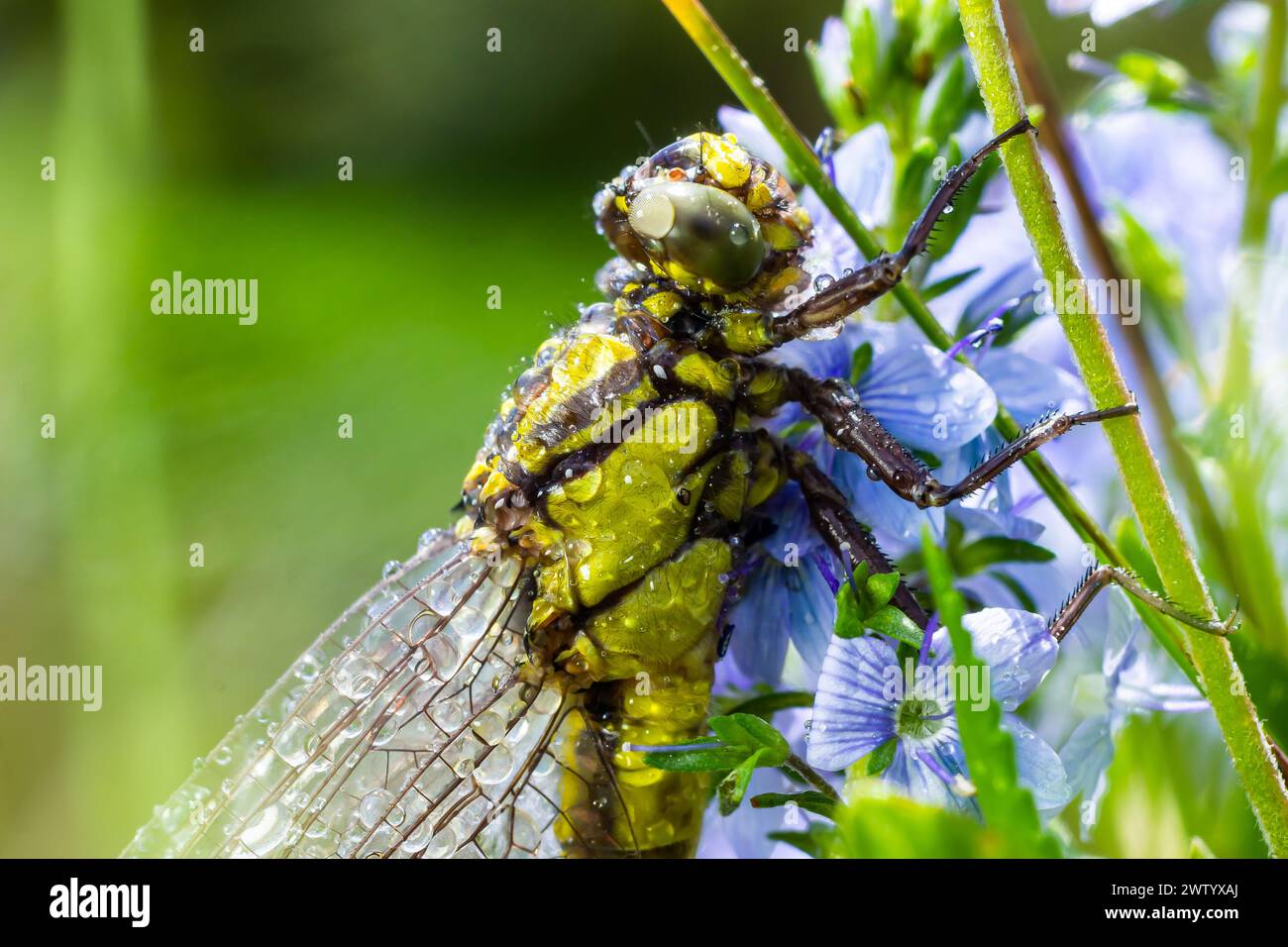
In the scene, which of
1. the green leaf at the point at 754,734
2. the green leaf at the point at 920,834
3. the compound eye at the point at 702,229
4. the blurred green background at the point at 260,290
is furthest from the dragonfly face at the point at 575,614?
the blurred green background at the point at 260,290

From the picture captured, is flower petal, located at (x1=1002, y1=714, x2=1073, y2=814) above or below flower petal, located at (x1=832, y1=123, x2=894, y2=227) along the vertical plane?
below

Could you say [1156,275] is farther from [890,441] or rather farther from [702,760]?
[702,760]

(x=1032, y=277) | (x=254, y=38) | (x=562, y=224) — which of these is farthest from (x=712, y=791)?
(x=254, y=38)

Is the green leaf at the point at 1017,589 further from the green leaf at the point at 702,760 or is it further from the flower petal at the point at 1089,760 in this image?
the green leaf at the point at 702,760

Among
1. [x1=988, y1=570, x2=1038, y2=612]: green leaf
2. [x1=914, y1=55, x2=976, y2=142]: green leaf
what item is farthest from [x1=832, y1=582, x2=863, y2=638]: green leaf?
[x1=914, y1=55, x2=976, y2=142]: green leaf

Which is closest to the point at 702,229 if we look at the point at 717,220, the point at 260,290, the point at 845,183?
the point at 717,220

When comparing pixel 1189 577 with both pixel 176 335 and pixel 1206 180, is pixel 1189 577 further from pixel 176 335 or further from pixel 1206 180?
pixel 176 335

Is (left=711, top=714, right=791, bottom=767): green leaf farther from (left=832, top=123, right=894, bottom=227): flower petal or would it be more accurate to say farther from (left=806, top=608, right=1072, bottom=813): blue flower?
(left=832, top=123, right=894, bottom=227): flower petal
